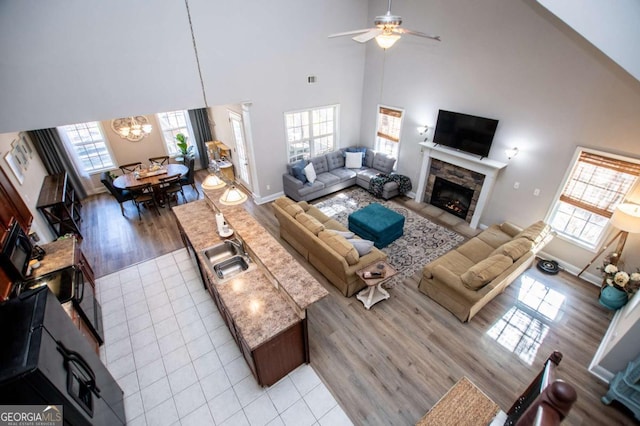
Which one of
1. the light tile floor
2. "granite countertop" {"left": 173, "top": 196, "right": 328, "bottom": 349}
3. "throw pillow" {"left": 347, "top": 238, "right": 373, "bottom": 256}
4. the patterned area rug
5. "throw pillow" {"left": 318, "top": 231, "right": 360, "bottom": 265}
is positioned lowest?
the light tile floor

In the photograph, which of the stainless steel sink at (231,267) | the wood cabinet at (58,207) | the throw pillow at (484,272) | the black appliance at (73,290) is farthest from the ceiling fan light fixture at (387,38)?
the wood cabinet at (58,207)

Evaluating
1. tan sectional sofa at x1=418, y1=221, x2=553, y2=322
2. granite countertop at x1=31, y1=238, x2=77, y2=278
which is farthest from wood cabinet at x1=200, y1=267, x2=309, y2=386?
granite countertop at x1=31, y1=238, x2=77, y2=278

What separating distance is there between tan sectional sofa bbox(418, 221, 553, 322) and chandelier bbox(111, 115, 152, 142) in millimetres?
7902

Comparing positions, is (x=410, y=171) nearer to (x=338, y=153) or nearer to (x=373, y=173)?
(x=373, y=173)

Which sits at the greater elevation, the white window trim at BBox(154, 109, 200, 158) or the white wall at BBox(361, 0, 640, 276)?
the white wall at BBox(361, 0, 640, 276)

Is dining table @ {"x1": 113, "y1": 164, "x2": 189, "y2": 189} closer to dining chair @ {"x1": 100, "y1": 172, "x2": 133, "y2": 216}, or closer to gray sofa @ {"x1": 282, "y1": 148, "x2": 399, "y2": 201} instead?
dining chair @ {"x1": 100, "y1": 172, "x2": 133, "y2": 216}

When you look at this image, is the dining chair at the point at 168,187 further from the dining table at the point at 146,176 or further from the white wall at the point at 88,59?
the white wall at the point at 88,59

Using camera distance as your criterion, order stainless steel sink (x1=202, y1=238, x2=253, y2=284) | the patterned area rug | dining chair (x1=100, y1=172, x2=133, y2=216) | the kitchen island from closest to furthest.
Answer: the kitchen island < stainless steel sink (x1=202, y1=238, x2=253, y2=284) < the patterned area rug < dining chair (x1=100, y1=172, x2=133, y2=216)

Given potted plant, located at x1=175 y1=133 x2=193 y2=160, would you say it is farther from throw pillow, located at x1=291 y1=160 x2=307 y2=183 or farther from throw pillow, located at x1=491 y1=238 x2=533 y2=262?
throw pillow, located at x1=491 y1=238 x2=533 y2=262

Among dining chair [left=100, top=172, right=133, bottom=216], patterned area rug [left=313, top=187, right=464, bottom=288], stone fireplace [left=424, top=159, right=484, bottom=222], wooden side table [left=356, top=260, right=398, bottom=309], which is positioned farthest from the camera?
dining chair [left=100, top=172, right=133, bottom=216]

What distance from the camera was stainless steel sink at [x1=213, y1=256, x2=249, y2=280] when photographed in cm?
384

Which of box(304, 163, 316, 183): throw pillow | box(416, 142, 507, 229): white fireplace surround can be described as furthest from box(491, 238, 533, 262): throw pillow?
box(304, 163, 316, 183): throw pillow

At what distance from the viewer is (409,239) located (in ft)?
19.6

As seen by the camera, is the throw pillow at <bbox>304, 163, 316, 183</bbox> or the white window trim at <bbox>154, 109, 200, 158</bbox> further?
the white window trim at <bbox>154, 109, 200, 158</bbox>
